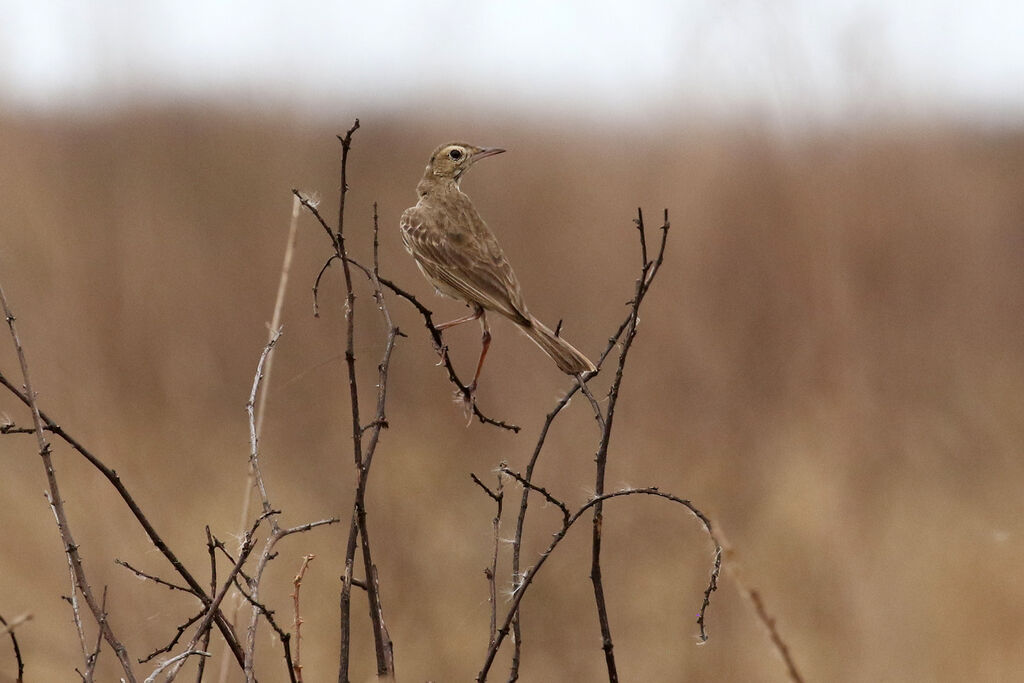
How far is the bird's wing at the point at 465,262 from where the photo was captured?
115 inches

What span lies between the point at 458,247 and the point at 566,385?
2.50 metres

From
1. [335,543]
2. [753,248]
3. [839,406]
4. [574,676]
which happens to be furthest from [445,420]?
[839,406]

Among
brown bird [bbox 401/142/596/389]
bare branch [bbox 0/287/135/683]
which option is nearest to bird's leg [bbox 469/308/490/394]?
brown bird [bbox 401/142/596/389]

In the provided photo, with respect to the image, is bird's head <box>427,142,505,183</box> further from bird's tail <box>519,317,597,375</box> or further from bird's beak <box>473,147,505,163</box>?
bird's tail <box>519,317,597,375</box>

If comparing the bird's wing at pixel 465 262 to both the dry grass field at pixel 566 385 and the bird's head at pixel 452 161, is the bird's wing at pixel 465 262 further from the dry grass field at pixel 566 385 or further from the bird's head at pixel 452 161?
the dry grass field at pixel 566 385

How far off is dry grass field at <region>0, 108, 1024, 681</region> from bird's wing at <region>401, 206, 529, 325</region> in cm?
125

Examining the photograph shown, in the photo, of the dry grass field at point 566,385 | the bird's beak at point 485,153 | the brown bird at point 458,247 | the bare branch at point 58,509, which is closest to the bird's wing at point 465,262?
the brown bird at point 458,247

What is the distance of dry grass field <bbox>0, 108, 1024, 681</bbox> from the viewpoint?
461 cm

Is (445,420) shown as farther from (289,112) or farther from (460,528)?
(289,112)

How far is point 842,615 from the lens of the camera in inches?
187

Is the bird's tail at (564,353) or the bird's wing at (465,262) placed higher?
the bird's wing at (465,262)

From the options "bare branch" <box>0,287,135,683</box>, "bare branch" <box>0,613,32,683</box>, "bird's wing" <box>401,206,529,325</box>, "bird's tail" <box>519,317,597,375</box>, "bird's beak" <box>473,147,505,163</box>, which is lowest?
"bare branch" <box>0,613,32,683</box>

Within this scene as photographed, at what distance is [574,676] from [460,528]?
65.6 inches

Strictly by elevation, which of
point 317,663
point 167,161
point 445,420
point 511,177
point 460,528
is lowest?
point 317,663
